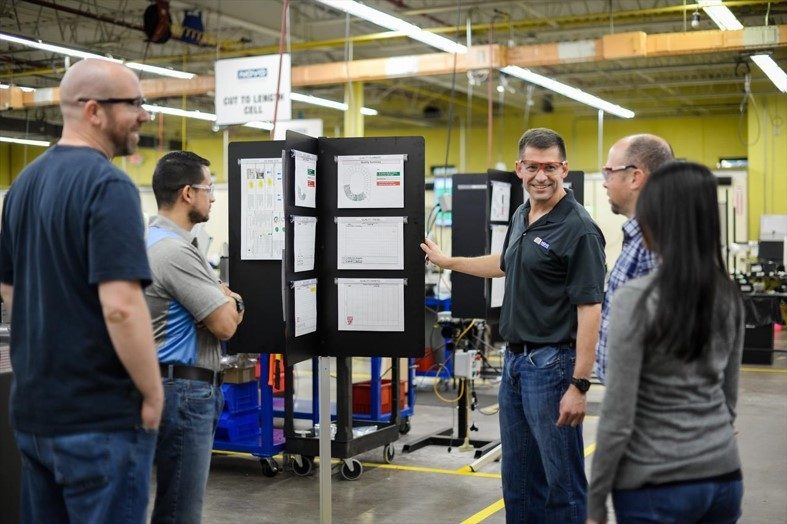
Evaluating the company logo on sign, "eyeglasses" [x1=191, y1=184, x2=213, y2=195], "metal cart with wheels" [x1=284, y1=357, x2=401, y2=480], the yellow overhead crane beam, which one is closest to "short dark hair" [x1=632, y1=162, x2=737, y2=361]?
"eyeglasses" [x1=191, y1=184, x2=213, y2=195]

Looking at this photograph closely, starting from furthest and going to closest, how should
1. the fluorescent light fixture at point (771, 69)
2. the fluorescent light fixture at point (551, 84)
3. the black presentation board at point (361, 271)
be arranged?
the fluorescent light fixture at point (551, 84)
the fluorescent light fixture at point (771, 69)
the black presentation board at point (361, 271)

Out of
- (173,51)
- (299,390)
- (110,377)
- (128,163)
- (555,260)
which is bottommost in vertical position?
(299,390)

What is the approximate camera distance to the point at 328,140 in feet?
14.3

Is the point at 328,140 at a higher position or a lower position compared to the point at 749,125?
lower

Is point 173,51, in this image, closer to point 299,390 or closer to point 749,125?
point 299,390

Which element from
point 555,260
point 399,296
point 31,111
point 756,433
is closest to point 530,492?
point 555,260

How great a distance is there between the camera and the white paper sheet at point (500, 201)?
22.1 ft

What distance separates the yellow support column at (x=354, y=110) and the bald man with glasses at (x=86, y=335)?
12996mm

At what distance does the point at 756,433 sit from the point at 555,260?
4696 millimetres

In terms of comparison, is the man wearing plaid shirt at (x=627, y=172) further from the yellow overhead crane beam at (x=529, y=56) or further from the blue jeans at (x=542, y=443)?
the yellow overhead crane beam at (x=529, y=56)

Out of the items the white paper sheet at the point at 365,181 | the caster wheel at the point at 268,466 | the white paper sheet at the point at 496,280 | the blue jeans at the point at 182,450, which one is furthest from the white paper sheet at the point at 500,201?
the blue jeans at the point at 182,450

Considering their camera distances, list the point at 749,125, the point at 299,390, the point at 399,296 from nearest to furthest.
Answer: the point at 399,296 → the point at 299,390 → the point at 749,125

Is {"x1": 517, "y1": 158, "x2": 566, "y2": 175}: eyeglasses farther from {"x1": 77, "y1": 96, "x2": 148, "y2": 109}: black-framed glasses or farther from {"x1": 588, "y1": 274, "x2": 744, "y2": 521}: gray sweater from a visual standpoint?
{"x1": 77, "y1": 96, "x2": 148, "y2": 109}: black-framed glasses

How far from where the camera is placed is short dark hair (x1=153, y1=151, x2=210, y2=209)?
300 centimetres
